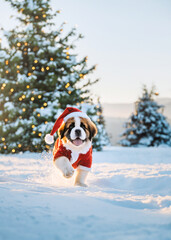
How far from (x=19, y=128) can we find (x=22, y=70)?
2.36 m

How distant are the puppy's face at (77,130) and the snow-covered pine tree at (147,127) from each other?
16.0 metres

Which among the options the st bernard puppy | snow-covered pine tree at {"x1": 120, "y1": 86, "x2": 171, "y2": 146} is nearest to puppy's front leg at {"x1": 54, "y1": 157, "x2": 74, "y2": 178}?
the st bernard puppy

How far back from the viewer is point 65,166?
3086 millimetres

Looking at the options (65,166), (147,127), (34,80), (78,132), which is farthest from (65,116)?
(147,127)

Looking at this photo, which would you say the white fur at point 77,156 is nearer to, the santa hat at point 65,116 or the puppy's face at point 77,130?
the puppy's face at point 77,130

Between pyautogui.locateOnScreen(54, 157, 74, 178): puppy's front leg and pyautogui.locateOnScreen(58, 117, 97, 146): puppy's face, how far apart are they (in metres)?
0.30

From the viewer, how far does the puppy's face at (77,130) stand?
3166mm

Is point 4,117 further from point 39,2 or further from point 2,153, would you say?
point 39,2

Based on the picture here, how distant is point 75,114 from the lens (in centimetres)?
348

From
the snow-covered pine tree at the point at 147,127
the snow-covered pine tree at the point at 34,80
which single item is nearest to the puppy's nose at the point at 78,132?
the snow-covered pine tree at the point at 34,80

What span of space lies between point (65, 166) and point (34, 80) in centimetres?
602

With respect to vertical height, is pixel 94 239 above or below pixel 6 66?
below

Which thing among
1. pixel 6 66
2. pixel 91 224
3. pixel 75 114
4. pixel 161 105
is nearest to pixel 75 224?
pixel 91 224

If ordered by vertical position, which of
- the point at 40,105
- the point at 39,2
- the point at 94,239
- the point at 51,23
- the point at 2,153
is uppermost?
the point at 39,2
